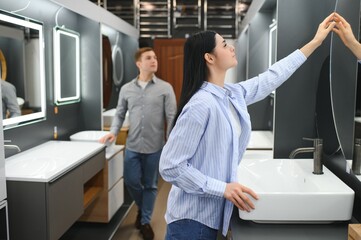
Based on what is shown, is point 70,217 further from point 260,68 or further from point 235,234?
point 260,68

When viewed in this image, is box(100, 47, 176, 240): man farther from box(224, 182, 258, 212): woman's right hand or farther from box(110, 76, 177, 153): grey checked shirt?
box(224, 182, 258, 212): woman's right hand

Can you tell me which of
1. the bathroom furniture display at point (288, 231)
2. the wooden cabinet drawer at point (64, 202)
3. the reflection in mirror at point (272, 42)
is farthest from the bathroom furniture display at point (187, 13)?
the bathroom furniture display at point (288, 231)

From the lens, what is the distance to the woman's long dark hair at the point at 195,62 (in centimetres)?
160

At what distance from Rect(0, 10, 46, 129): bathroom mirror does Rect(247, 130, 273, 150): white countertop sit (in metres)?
1.75

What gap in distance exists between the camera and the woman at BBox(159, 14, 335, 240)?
1.50 m

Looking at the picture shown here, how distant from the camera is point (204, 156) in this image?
1.57 metres

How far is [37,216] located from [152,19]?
4656mm

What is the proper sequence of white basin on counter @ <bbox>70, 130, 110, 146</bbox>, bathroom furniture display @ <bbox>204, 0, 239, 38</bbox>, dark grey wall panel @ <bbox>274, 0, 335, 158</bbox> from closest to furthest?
dark grey wall panel @ <bbox>274, 0, 335, 158</bbox> → white basin on counter @ <bbox>70, 130, 110, 146</bbox> → bathroom furniture display @ <bbox>204, 0, 239, 38</bbox>

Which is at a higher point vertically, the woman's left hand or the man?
the woman's left hand

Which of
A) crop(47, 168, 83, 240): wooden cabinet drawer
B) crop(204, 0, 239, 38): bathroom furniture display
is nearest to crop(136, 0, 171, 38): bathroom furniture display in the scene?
crop(204, 0, 239, 38): bathroom furniture display

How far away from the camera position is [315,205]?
1596 millimetres

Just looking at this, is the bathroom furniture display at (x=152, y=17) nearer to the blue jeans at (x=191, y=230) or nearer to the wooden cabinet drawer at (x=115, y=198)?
the wooden cabinet drawer at (x=115, y=198)

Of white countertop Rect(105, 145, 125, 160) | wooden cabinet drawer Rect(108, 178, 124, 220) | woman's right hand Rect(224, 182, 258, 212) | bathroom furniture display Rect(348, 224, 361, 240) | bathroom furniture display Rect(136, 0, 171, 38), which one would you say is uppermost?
bathroom furniture display Rect(136, 0, 171, 38)

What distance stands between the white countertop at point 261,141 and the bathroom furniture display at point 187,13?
295cm
